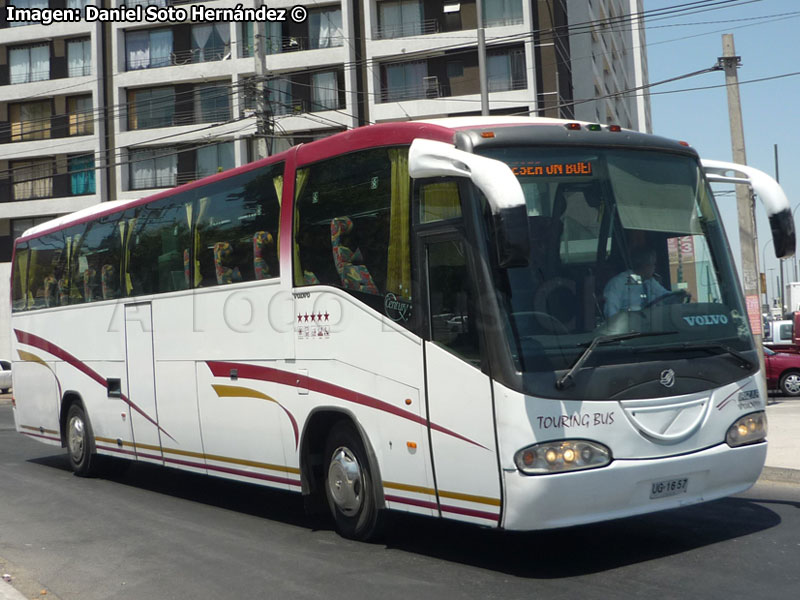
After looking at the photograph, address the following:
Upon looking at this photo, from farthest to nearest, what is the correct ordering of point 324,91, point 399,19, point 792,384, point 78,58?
point 78,58
point 324,91
point 399,19
point 792,384

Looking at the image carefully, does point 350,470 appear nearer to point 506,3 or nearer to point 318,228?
point 318,228

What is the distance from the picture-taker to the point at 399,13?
45219mm

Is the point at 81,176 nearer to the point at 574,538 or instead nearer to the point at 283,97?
the point at 283,97

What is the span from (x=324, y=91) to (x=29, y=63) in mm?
16866

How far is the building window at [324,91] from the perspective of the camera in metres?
45.2

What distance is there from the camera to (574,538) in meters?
8.06

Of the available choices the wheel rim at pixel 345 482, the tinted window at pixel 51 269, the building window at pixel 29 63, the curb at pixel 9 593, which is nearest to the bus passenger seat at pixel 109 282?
the tinted window at pixel 51 269

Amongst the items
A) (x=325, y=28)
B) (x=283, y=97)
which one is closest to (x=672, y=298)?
(x=283, y=97)

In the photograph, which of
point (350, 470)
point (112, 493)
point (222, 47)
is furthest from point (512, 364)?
point (222, 47)

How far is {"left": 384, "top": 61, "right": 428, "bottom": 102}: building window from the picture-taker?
4419 cm

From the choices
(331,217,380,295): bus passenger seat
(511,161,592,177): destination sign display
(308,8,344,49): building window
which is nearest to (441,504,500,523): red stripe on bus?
(331,217,380,295): bus passenger seat

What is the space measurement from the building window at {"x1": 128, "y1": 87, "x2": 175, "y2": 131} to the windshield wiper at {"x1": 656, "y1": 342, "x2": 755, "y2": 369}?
43.6 metres

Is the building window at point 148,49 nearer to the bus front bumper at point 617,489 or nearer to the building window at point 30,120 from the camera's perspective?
the building window at point 30,120

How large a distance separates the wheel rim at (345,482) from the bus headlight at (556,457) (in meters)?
2.07
